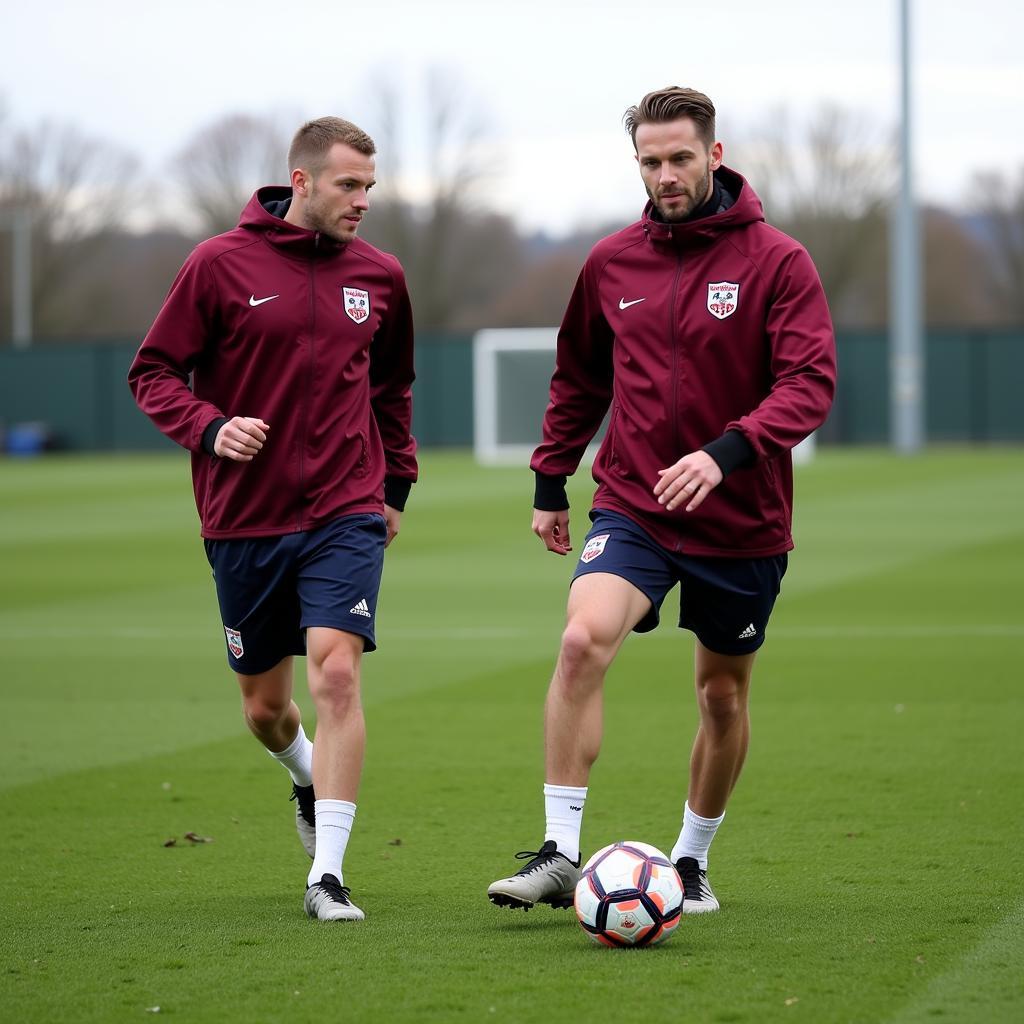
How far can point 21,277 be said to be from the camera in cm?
6122

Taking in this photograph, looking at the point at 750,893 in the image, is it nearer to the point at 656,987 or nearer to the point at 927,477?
the point at 656,987

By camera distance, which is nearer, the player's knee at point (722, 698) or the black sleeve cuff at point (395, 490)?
the player's knee at point (722, 698)

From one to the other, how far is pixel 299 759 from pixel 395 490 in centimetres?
95

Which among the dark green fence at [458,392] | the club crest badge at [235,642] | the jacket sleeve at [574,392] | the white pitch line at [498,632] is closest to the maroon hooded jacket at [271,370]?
the club crest badge at [235,642]

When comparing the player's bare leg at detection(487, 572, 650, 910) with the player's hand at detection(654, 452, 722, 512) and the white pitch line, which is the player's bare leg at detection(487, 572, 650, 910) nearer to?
the player's hand at detection(654, 452, 722, 512)

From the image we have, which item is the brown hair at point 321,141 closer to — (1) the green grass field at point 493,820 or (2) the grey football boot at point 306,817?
(2) the grey football boot at point 306,817

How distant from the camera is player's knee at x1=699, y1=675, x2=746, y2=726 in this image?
561cm

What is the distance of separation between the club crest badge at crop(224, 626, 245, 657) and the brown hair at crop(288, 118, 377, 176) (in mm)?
1444

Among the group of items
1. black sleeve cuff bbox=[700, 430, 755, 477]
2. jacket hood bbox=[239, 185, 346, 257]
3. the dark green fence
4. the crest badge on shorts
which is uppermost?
jacket hood bbox=[239, 185, 346, 257]

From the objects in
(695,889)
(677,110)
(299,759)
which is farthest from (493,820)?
(677,110)

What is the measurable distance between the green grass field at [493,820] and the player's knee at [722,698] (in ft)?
1.78

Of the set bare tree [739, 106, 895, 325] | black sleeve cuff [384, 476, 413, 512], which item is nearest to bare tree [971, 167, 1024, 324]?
bare tree [739, 106, 895, 325]

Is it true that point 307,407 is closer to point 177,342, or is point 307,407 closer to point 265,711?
point 177,342

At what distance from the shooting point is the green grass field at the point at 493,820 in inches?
181
